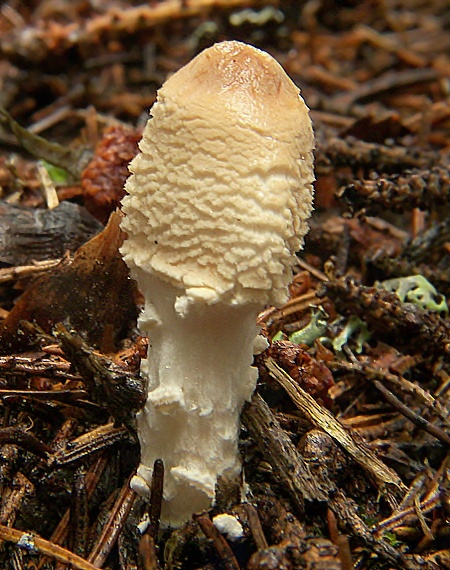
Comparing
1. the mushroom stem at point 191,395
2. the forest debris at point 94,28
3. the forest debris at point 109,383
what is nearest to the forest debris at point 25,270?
the forest debris at point 109,383

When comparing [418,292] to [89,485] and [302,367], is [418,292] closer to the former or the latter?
[302,367]

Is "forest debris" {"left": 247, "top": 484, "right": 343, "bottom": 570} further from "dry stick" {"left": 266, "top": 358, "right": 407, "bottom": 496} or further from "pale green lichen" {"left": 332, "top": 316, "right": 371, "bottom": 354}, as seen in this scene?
"pale green lichen" {"left": 332, "top": 316, "right": 371, "bottom": 354}

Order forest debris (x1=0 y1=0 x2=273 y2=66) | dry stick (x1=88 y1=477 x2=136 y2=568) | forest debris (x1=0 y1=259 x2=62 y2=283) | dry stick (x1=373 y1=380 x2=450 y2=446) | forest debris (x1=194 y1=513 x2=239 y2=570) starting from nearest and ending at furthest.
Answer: forest debris (x1=194 y1=513 x2=239 y2=570) < dry stick (x1=88 y1=477 x2=136 y2=568) < dry stick (x1=373 y1=380 x2=450 y2=446) < forest debris (x1=0 y1=259 x2=62 y2=283) < forest debris (x1=0 y1=0 x2=273 y2=66)

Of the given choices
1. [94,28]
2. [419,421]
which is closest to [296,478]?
[419,421]

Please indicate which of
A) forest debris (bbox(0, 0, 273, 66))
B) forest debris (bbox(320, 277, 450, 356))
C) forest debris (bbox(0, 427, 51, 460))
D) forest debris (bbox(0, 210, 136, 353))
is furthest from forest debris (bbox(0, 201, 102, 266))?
forest debris (bbox(0, 0, 273, 66))

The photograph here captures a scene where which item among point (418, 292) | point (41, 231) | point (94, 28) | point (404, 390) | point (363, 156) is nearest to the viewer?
point (404, 390)

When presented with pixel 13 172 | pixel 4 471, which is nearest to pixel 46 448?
pixel 4 471

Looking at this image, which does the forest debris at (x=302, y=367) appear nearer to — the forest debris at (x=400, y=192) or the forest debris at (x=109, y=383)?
the forest debris at (x=109, y=383)
